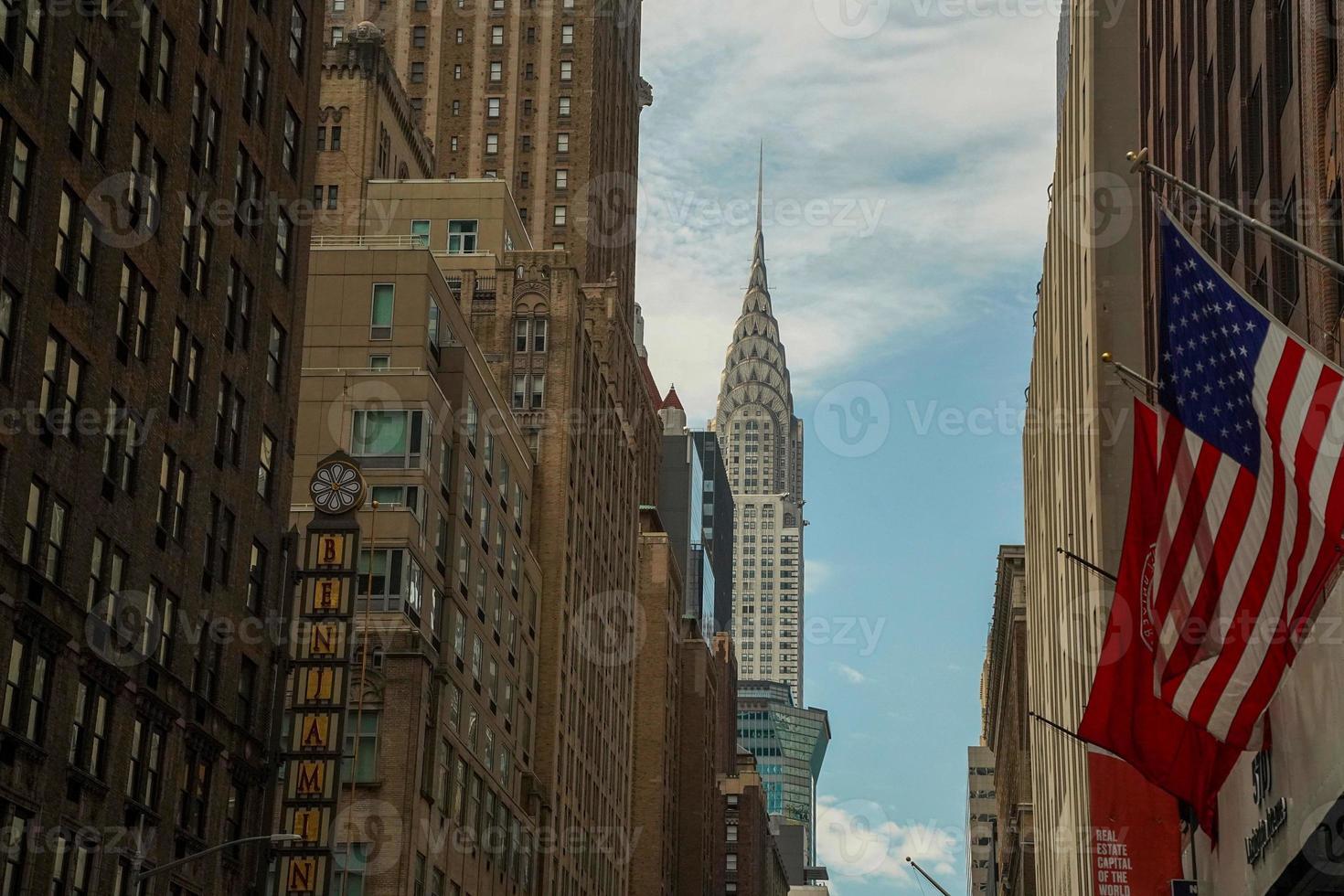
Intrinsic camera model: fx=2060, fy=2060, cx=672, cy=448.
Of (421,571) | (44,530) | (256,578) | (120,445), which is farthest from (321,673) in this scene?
(44,530)

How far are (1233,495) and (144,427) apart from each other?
28.6m

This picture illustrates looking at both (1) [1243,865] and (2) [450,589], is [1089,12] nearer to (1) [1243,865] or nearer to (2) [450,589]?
(2) [450,589]

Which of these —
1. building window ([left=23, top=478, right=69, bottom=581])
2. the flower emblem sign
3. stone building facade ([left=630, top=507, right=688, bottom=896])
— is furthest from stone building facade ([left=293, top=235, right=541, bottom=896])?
stone building facade ([left=630, top=507, right=688, bottom=896])

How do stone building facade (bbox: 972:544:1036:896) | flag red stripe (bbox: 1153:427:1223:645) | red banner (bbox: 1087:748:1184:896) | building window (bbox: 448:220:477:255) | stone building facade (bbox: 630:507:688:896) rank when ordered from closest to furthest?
1. flag red stripe (bbox: 1153:427:1223:645)
2. red banner (bbox: 1087:748:1184:896)
3. building window (bbox: 448:220:477:255)
4. stone building facade (bbox: 972:544:1036:896)
5. stone building facade (bbox: 630:507:688:896)

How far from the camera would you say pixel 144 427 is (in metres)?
46.4

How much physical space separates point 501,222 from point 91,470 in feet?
231

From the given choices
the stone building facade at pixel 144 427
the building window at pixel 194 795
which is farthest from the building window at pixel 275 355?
the building window at pixel 194 795

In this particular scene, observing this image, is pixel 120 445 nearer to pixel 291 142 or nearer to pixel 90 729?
pixel 90 729

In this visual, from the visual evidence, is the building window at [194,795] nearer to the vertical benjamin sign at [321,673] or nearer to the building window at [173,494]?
the building window at [173,494]

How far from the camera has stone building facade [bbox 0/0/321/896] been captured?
39875 millimetres

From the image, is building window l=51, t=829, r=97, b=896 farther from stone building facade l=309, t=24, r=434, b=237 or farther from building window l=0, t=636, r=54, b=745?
stone building facade l=309, t=24, r=434, b=237

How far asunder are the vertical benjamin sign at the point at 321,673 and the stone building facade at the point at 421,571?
20.7 ft

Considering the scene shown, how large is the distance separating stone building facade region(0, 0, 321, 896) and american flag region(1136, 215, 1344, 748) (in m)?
22.4

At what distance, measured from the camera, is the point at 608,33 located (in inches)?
6122
